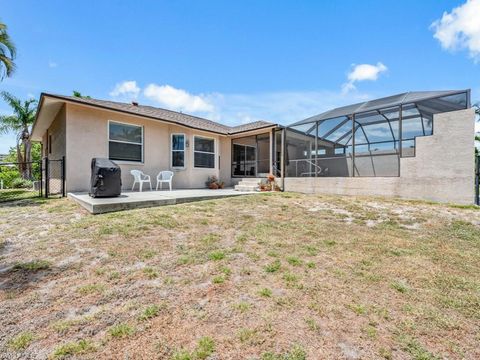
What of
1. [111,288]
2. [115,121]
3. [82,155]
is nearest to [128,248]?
[111,288]

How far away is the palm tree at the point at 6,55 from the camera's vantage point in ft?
30.9

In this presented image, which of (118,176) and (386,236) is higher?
(118,176)

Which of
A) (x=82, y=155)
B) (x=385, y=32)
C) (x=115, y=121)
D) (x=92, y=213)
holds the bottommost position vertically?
(x=92, y=213)

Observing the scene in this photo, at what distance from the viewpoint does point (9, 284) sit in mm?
2709

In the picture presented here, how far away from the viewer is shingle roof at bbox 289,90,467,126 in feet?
26.9

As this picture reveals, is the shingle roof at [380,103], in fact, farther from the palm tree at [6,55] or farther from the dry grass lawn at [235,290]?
the palm tree at [6,55]

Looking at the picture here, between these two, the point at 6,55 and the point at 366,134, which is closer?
the point at 6,55

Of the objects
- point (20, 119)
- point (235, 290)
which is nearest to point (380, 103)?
point (235, 290)

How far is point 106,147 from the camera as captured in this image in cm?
964

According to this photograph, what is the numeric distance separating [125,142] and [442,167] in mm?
11689

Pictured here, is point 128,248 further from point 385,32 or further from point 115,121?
point 385,32

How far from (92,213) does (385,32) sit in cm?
1217

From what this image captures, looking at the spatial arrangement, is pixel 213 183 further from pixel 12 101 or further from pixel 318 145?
pixel 12 101

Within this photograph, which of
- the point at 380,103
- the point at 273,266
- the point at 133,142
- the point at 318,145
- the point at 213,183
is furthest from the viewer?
the point at 213,183
